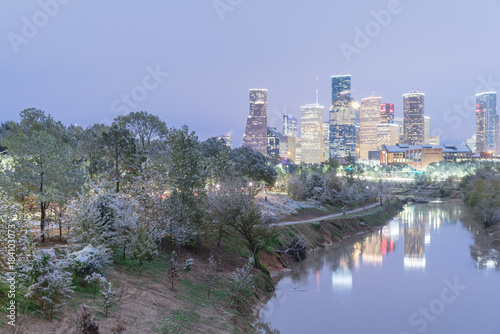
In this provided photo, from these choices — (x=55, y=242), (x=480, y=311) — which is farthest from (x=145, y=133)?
(x=480, y=311)

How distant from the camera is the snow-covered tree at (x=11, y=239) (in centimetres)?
1273

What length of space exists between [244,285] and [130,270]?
7264 millimetres

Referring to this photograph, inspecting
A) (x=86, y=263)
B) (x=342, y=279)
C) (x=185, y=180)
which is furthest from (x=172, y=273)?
(x=342, y=279)

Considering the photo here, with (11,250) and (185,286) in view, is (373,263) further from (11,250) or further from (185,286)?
(11,250)

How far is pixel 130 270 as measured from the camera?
69.4 ft

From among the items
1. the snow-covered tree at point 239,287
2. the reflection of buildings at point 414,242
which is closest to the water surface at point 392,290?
the reflection of buildings at point 414,242

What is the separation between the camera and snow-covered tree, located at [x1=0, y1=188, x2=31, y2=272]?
501 inches

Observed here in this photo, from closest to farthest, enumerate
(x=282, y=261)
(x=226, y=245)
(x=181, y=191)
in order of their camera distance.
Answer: (x=181, y=191) < (x=226, y=245) < (x=282, y=261)

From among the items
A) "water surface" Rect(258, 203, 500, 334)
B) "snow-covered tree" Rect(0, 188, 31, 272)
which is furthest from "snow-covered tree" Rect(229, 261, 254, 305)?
"snow-covered tree" Rect(0, 188, 31, 272)

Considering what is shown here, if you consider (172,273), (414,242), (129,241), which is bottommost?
(414,242)

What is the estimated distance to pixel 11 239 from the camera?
1277 centimetres

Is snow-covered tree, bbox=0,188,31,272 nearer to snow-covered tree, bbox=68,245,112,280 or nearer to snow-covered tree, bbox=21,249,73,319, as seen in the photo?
snow-covered tree, bbox=21,249,73,319

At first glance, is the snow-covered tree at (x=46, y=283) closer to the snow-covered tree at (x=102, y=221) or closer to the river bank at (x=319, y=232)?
the snow-covered tree at (x=102, y=221)

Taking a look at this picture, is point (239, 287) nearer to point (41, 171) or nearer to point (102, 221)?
point (102, 221)
